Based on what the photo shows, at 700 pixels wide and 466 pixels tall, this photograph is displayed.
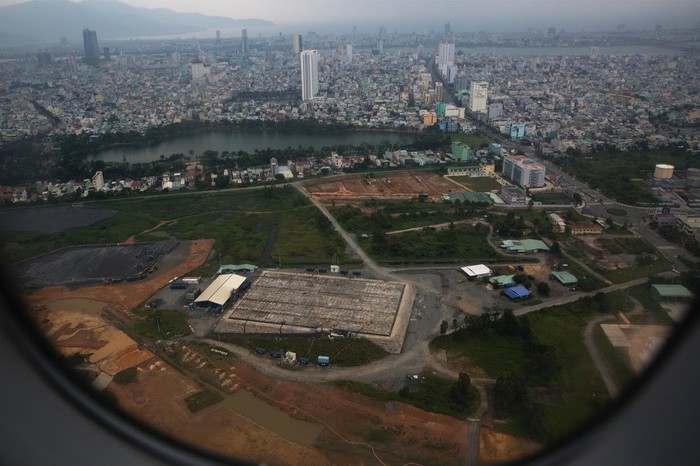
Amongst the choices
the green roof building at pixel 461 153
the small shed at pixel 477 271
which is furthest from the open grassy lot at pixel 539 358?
the green roof building at pixel 461 153

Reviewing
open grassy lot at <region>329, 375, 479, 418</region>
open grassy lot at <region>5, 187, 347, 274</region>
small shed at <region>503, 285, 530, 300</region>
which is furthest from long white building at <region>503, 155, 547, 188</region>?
open grassy lot at <region>329, 375, 479, 418</region>

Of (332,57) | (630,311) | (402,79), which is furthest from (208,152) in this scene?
(332,57)

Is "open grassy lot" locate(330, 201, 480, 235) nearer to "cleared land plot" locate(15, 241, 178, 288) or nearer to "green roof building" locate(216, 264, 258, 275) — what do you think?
"green roof building" locate(216, 264, 258, 275)

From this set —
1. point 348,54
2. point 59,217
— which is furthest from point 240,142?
point 348,54

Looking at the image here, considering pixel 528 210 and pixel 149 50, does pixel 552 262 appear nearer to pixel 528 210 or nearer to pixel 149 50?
pixel 528 210

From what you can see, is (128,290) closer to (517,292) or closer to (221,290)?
(221,290)
